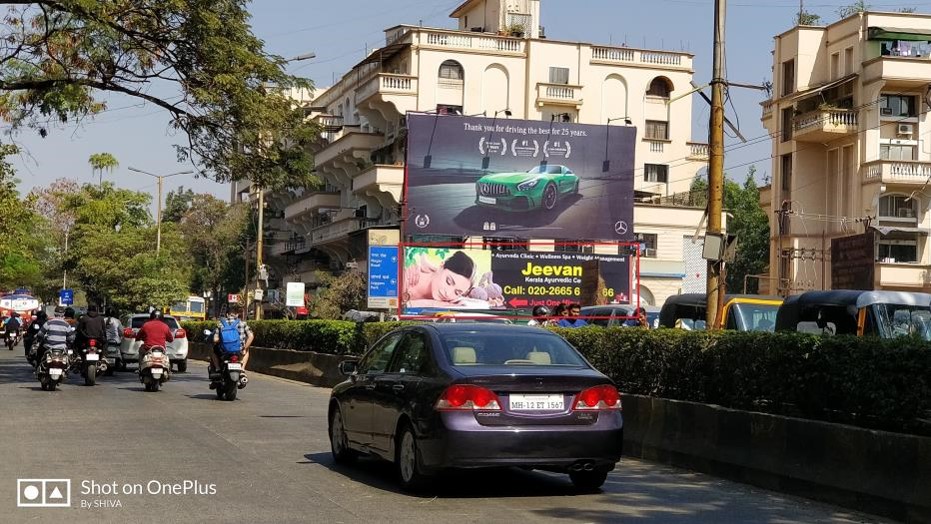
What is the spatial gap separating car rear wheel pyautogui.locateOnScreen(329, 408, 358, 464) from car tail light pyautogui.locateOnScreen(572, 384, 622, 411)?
3013 mm

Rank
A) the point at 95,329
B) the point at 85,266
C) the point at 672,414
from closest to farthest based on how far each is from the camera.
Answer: the point at 672,414 < the point at 95,329 < the point at 85,266

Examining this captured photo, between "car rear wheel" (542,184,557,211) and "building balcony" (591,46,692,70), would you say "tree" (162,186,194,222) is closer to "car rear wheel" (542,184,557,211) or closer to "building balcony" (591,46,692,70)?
"building balcony" (591,46,692,70)

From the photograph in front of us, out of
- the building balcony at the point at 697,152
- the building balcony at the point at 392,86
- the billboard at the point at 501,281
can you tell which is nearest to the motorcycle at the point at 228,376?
the billboard at the point at 501,281

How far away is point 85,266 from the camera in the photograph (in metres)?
77.9

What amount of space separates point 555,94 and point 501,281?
32.8 metres

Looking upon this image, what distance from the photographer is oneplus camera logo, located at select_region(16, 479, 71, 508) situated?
9.48m

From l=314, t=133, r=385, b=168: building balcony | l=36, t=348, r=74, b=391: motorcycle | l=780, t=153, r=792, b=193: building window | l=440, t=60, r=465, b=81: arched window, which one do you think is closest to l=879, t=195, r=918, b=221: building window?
l=780, t=153, r=792, b=193: building window

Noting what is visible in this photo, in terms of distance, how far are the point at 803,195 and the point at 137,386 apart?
3729 cm

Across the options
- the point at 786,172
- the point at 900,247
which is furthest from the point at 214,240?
the point at 900,247

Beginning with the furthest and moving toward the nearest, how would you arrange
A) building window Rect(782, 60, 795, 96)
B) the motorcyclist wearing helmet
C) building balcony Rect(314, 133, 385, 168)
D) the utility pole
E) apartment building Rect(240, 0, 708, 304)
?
building balcony Rect(314, 133, 385, 168) → apartment building Rect(240, 0, 708, 304) → building window Rect(782, 60, 795, 96) → the motorcyclist wearing helmet → the utility pole

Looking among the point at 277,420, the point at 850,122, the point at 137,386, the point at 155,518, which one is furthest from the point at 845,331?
the point at 850,122

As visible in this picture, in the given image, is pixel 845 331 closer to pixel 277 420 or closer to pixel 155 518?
pixel 277 420

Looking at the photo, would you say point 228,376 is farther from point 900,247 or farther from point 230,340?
point 900,247

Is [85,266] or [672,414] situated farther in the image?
[85,266]
